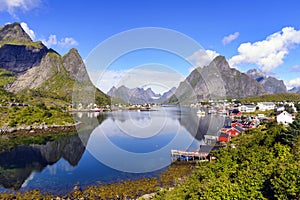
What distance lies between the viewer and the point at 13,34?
128m

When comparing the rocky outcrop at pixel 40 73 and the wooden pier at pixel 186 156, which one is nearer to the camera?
the wooden pier at pixel 186 156

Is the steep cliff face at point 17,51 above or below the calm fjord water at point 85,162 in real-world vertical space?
above

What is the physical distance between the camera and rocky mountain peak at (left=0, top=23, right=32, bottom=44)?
125688mm

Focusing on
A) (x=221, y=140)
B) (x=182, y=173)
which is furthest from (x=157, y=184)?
(x=221, y=140)

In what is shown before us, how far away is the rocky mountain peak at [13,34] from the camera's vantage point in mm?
Result: 125688

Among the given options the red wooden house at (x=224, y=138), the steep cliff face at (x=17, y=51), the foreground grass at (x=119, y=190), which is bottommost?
the foreground grass at (x=119, y=190)

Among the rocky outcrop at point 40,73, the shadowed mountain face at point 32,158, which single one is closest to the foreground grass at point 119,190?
the shadowed mountain face at point 32,158

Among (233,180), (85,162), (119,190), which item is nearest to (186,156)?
(119,190)

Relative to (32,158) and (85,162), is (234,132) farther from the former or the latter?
(32,158)

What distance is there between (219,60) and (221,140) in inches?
5408

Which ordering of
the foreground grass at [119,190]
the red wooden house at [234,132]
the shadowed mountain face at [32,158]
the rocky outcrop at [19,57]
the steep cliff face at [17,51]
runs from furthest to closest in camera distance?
the steep cliff face at [17,51]
the rocky outcrop at [19,57]
the red wooden house at [234,132]
the shadowed mountain face at [32,158]
the foreground grass at [119,190]

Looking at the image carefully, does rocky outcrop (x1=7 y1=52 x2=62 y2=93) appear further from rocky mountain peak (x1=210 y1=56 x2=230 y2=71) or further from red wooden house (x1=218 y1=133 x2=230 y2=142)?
red wooden house (x1=218 y1=133 x2=230 y2=142)

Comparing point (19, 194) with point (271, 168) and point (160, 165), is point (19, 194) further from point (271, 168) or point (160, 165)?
point (271, 168)

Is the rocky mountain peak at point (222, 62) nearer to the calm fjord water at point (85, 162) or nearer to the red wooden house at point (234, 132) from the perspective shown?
the red wooden house at point (234, 132)
